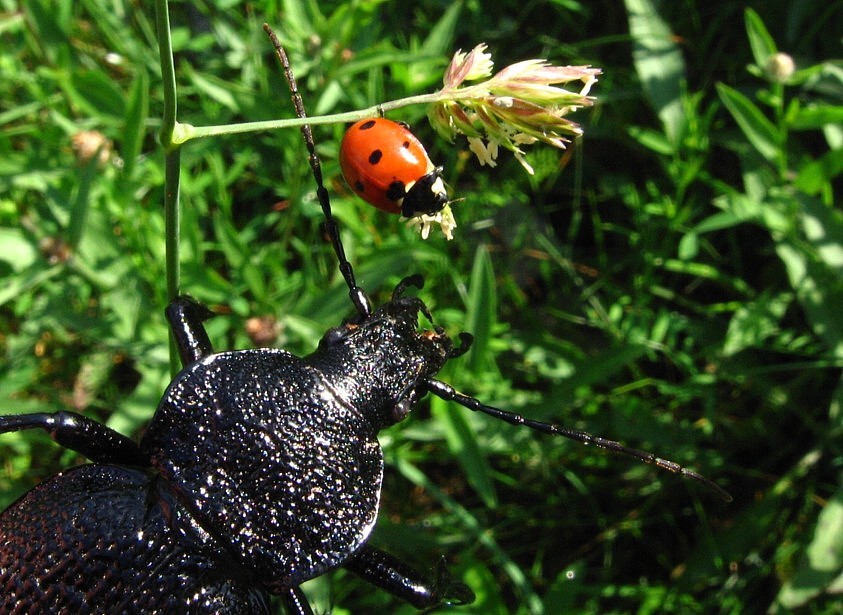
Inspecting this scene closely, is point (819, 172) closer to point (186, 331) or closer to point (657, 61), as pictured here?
point (657, 61)

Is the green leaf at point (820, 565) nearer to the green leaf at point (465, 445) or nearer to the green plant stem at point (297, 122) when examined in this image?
the green leaf at point (465, 445)

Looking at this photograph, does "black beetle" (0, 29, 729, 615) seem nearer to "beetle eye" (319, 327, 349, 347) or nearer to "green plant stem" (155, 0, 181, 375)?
"beetle eye" (319, 327, 349, 347)

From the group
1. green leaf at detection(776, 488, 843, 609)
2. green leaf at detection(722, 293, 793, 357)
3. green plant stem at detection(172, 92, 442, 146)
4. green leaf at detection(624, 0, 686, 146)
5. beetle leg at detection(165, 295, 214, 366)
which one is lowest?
green leaf at detection(776, 488, 843, 609)

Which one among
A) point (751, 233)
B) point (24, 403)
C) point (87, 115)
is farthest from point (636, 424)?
point (87, 115)

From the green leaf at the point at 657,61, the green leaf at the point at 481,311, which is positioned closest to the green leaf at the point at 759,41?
the green leaf at the point at 657,61

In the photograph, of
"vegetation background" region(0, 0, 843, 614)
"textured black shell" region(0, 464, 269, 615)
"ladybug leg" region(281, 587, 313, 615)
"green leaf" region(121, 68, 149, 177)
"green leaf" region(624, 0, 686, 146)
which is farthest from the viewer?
"green leaf" region(624, 0, 686, 146)

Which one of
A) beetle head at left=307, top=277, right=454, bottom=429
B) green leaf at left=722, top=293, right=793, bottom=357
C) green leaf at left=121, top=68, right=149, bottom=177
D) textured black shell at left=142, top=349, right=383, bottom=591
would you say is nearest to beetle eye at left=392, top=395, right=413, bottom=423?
beetle head at left=307, top=277, right=454, bottom=429

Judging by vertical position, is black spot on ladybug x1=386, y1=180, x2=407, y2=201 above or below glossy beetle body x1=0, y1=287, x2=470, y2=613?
above
